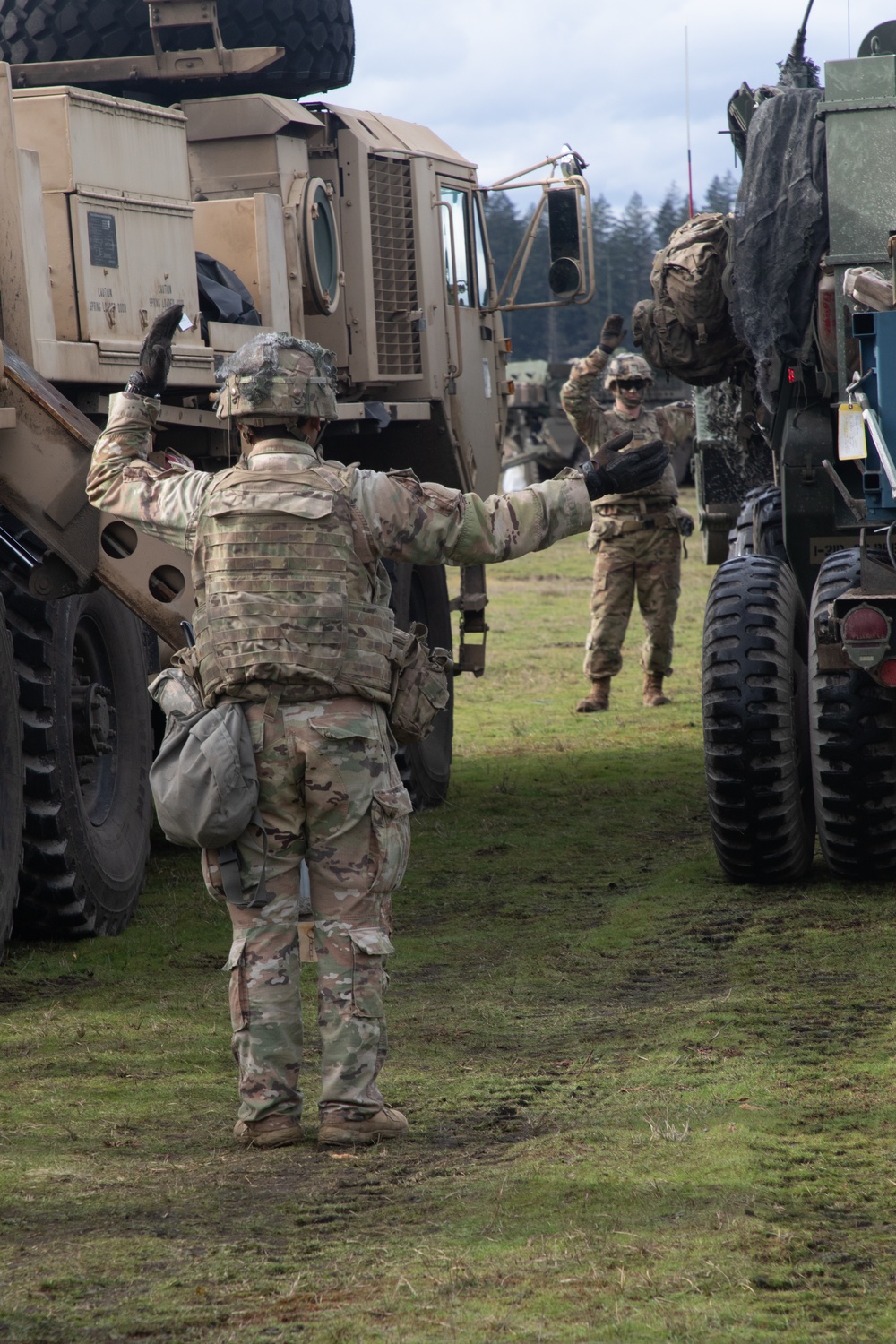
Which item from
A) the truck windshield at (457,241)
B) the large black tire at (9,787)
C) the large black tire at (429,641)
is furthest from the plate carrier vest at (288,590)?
the truck windshield at (457,241)

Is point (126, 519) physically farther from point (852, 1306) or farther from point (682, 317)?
point (682, 317)

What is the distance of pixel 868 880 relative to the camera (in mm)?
6824

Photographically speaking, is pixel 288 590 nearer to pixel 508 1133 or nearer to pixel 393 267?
pixel 508 1133

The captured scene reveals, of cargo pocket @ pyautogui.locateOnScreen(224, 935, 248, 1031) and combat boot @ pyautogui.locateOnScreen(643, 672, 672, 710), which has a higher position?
cargo pocket @ pyautogui.locateOnScreen(224, 935, 248, 1031)

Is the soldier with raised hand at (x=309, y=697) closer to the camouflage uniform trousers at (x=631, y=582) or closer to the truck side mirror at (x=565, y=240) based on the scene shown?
the truck side mirror at (x=565, y=240)

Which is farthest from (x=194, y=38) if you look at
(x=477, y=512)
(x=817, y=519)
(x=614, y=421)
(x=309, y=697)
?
(x=309, y=697)

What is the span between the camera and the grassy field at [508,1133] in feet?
10.3

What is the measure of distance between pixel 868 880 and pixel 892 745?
0.75 m

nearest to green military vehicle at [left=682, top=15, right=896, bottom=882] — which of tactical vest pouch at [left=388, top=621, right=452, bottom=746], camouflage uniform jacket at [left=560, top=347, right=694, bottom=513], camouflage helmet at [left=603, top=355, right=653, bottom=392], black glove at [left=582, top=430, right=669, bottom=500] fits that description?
black glove at [left=582, top=430, right=669, bottom=500]

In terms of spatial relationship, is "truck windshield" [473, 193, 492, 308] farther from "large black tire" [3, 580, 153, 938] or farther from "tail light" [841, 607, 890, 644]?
"tail light" [841, 607, 890, 644]

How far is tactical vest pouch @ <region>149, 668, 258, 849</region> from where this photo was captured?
160 inches

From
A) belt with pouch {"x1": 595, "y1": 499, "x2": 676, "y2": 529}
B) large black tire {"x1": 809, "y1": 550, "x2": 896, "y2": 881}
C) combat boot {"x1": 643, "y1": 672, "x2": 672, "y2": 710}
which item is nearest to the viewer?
large black tire {"x1": 809, "y1": 550, "x2": 896, "y2": 881}

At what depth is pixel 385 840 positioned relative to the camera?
420 centimetres

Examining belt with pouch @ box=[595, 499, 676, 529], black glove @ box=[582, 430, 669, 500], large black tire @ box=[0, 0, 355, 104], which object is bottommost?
belt with pouch @ box=[595, 499, 676, 529]
